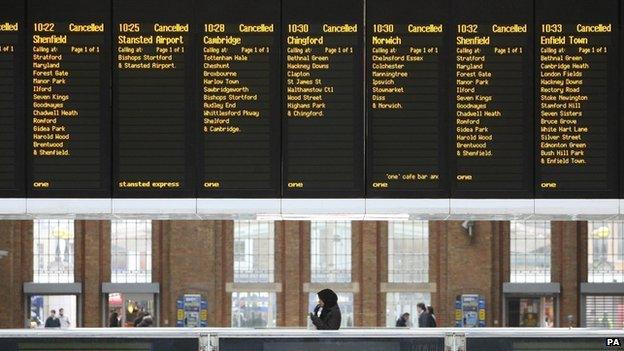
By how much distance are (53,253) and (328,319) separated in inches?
1279

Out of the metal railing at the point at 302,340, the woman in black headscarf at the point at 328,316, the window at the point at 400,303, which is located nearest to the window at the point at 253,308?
the window at the point at 400,303

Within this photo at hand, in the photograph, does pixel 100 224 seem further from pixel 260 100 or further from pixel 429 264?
pixel 260 100

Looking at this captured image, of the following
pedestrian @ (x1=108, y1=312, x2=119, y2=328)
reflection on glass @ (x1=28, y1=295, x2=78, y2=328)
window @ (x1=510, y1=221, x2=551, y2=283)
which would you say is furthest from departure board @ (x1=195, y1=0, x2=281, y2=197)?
window @ (x1=510, y1=221, x2=551, y2=283)

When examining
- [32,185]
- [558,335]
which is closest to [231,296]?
[32,185]

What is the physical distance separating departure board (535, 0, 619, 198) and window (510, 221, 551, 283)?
32129mm

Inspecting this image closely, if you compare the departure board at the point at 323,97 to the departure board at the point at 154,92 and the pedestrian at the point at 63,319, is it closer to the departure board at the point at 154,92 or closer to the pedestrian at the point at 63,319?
the departure board at the point at 154,92

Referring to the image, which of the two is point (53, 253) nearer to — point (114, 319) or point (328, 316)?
point (114, 319)

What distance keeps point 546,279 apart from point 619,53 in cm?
3242

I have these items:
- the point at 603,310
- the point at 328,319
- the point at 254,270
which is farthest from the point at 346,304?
the point at 328,319

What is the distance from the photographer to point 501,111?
1180 centimetres

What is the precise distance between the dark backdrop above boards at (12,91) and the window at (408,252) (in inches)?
1285

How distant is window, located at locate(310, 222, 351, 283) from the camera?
43.6 metres

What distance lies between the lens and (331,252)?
144ft

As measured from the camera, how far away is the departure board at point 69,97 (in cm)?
1166
